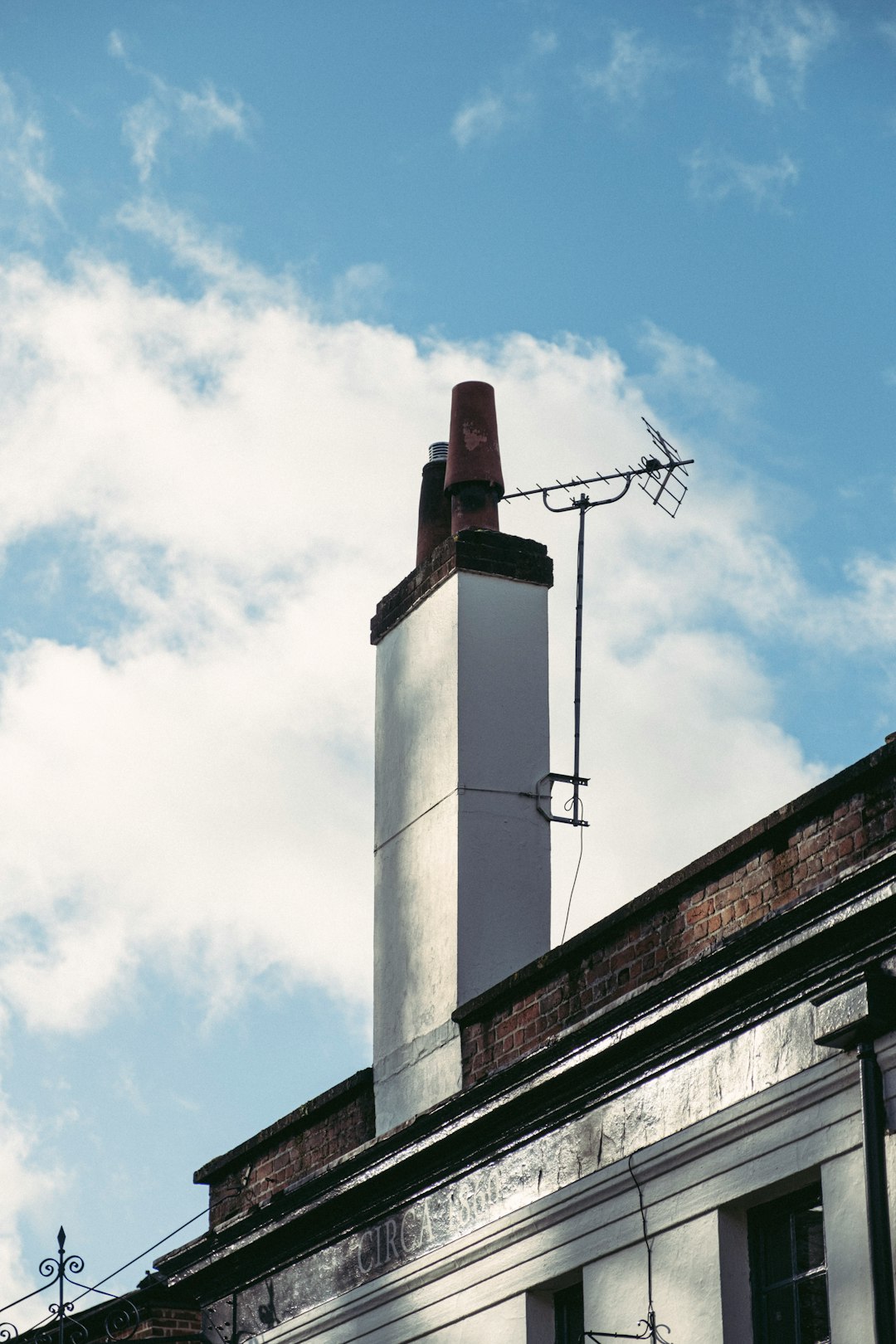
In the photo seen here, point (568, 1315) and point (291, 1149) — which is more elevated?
point (291, 1149)

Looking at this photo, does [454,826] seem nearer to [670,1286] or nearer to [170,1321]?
[670,1286]

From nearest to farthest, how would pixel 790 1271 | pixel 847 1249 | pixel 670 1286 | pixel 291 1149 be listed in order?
pixel 847 1249, pixel 790 1271, pixel 670 1286, pixel 291 1149

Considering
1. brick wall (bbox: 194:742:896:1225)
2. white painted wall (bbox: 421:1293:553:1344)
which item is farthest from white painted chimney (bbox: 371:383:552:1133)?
white painted wall (bbox: 421:1293:553:1344)

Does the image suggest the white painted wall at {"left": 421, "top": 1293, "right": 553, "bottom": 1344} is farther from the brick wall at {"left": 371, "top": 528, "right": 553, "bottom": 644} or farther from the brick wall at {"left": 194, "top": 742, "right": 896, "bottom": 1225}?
the brick wall at {"left": 371, "top": 528, "right": 553, "bottom": 644}

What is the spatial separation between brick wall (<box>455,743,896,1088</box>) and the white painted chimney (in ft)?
2.01

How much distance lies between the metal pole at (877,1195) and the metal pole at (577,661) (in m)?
4.65

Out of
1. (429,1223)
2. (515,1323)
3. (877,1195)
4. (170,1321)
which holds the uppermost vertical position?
(429,1223)

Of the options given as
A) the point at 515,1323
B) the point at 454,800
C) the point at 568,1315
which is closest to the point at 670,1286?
the point at 568,1315

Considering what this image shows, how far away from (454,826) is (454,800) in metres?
0.18

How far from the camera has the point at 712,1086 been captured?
10.2 meters

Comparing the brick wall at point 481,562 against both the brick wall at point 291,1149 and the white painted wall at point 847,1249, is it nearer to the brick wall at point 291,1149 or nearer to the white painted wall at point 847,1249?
the brick wall at point 291,1149

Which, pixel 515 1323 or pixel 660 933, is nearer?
pixel 660 933

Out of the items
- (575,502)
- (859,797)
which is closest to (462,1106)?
(859,797)

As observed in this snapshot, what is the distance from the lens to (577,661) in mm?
14352
